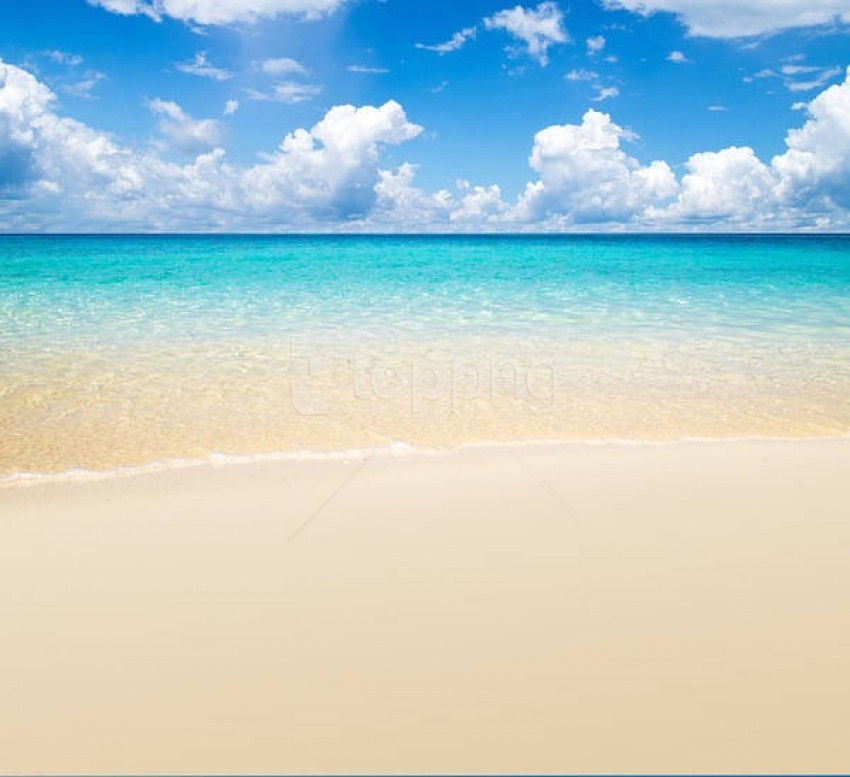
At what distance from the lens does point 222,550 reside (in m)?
3.91

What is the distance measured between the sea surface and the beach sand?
1.43 metres

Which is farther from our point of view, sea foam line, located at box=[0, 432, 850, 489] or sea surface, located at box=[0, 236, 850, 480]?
sea surface, located at box=[0, 236, 850, 480]

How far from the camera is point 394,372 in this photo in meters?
9.25

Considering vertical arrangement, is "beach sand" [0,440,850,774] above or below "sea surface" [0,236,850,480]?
below

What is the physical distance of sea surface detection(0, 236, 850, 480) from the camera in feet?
21.0

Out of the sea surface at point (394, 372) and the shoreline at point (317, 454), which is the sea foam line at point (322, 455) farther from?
the sea surface at point (394, 372)

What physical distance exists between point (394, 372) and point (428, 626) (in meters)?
6.27

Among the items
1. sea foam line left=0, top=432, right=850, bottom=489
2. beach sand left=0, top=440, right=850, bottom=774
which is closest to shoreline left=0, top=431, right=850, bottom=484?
sea foam line left=0, top=432, right=850, bottom=489

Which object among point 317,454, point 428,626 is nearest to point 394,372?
point 317,454

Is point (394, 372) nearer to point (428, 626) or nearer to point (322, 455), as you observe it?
point (322, 455)

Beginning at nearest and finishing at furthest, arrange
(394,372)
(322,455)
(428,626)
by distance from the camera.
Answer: (428,626)
(322,455)
(394,372)

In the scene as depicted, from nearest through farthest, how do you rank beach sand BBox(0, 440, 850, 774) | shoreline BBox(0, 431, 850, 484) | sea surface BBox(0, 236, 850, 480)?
1. beach sand BBox(0, 440, 850, 774)
2. shoreline BBox(0, 431, 850, 484)
3. sea surface BBox(0, 236, 850, 480)

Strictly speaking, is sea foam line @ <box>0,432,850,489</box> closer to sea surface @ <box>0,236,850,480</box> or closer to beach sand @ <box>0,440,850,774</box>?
sea surface @ <box>0,236,850,480</box>

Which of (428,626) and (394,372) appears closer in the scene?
(428,626)
